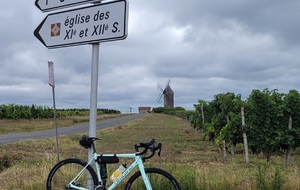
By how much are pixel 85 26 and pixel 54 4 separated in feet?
2.11

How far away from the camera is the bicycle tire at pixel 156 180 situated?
4504 millimetres

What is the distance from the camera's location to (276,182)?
17.2 ft

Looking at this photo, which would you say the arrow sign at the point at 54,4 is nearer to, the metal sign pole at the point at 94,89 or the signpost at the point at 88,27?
the signpost at the point at 88,27

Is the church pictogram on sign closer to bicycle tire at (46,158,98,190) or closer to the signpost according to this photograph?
the signpost

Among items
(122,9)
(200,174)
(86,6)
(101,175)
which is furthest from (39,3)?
(200,174)

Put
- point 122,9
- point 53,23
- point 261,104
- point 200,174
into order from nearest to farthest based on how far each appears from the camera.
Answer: point 122,9, point 53,23, point 200,174, point 261,104

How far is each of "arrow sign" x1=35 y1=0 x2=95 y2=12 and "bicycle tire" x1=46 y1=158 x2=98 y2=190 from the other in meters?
2.11

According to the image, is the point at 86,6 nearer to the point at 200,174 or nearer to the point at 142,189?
the point at 142,189

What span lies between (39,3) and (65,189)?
8.74ft

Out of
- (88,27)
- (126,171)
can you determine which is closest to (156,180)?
(126,171)

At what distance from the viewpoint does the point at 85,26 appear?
4.89 metres

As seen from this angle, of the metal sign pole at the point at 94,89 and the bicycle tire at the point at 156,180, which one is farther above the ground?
the metal sign pole at the point at 94,89

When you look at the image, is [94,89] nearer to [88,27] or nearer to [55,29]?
[88,27]

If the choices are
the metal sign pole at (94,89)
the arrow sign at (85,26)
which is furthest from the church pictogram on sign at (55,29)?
the metal sign pole at (94,89)
